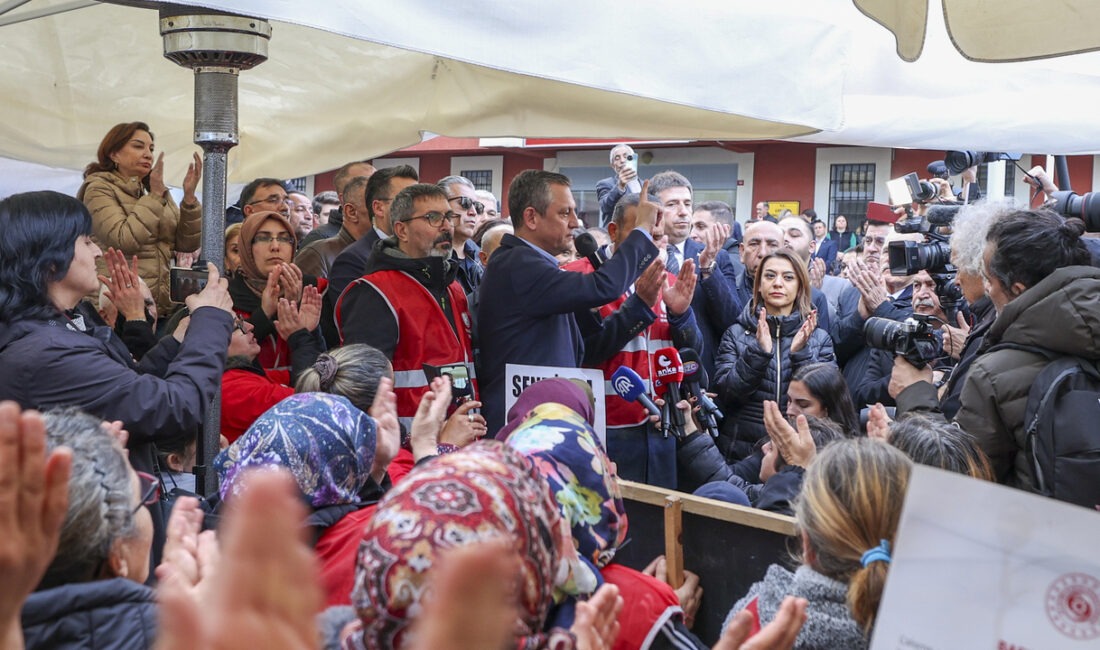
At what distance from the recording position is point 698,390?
4.99 m

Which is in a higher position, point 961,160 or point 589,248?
point 961,160

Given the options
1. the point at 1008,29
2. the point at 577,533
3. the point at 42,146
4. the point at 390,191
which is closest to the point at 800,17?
the point at 1008,29

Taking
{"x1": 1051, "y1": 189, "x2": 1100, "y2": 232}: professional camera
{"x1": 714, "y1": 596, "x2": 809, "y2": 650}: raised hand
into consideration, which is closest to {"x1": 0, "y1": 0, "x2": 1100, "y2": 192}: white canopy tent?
{"x1": 1051, "y1": 189, "x2": 1100, "y2": 232}: professional camera

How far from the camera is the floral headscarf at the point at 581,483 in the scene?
7.01 ft

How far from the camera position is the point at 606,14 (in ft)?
8.95

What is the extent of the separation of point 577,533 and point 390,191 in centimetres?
336

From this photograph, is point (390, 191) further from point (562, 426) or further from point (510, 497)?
point (510, 497)

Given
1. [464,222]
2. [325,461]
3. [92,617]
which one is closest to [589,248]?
[464,222]

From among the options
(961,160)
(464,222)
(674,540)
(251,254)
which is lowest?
(674,540)

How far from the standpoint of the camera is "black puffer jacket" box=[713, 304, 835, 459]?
192 inches

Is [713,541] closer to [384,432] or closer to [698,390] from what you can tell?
[384,432]

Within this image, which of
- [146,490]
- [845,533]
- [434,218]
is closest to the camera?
[845,533]

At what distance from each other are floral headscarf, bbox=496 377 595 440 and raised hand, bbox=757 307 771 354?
6.60 ft

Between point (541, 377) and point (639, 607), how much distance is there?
67.6 inches
